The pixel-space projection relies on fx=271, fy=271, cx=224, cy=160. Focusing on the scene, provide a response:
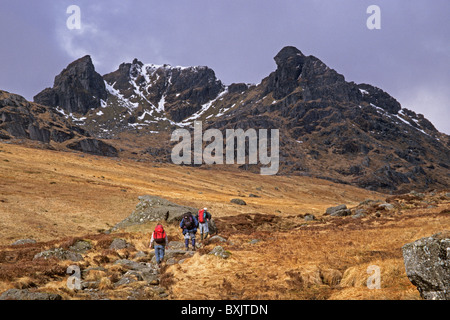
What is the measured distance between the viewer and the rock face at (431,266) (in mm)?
7148

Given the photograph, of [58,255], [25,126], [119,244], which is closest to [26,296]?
[58,255]

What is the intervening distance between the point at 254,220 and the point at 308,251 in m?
18.7

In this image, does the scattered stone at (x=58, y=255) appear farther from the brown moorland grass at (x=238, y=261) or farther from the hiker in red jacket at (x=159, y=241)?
the hiker in red jacket at (x=159, y=241)

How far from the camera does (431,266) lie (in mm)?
7441

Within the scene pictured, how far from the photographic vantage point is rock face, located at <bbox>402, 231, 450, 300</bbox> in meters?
7.15

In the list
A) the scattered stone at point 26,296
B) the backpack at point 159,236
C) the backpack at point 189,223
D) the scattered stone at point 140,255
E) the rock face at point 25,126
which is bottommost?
the scattered stone at point 140,255

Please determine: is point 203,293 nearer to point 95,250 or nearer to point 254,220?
point 95,250

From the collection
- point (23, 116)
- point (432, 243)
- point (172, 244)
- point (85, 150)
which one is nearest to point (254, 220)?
point (172, 244)

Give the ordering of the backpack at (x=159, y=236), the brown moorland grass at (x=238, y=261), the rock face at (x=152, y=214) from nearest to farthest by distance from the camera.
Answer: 1. the brown moorland grass at (x=238, y=261)
2. the backpack at (x=159, y=236)
3. the rock face at (x=152, y=214)

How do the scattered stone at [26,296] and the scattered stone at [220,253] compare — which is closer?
the scattered stone at [26,296]

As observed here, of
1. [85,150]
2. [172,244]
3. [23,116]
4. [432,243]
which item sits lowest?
[172,244]

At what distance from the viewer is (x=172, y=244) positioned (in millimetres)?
21922

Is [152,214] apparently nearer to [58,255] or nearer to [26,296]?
[58,255]
